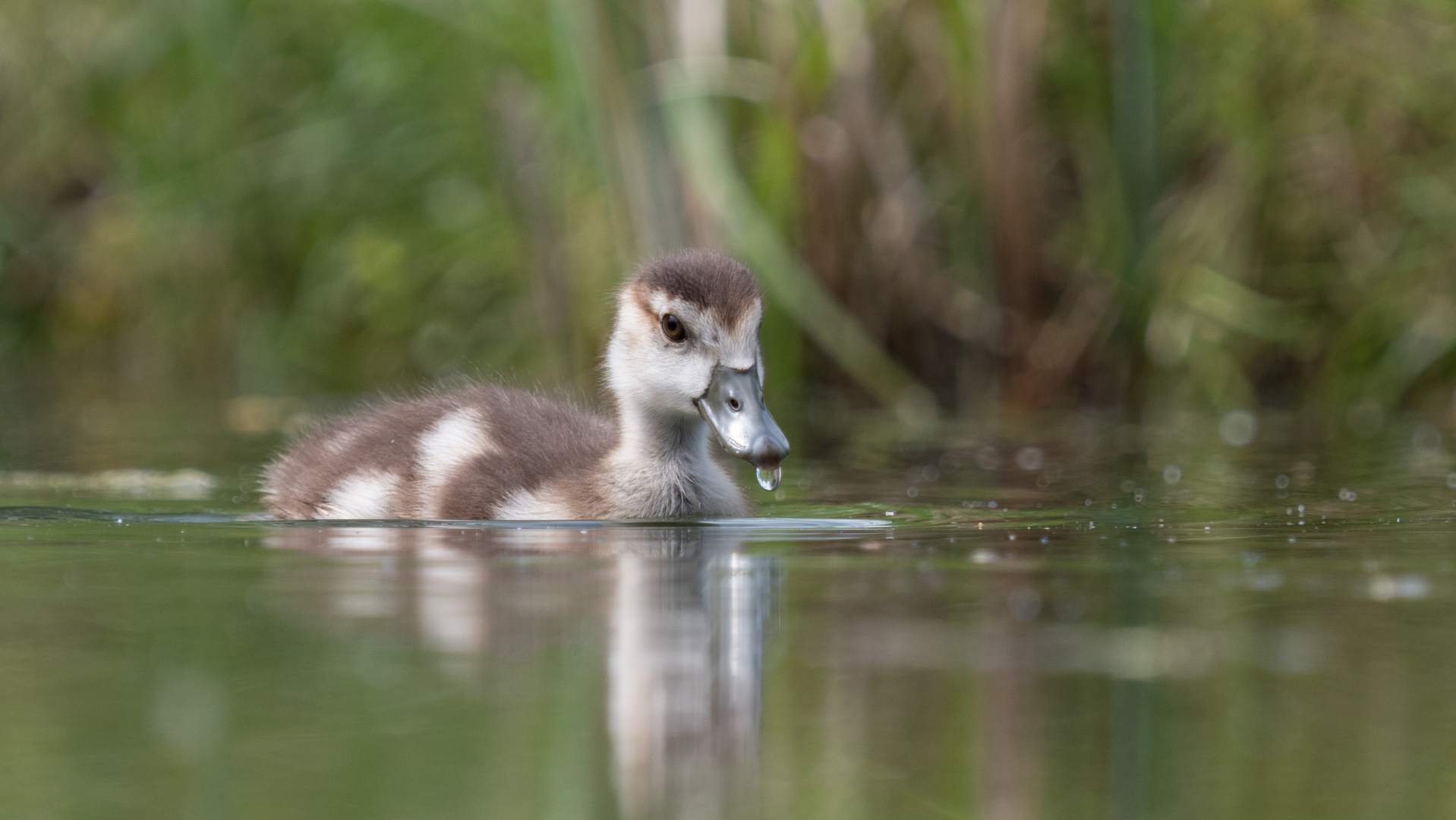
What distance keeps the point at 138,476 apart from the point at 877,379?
9.80 feet

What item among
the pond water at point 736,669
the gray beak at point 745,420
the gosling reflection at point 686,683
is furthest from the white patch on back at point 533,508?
the gosling reflection at point 686,683

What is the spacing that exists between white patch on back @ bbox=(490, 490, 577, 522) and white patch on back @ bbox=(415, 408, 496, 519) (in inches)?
6.8

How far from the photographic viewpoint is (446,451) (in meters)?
4.67

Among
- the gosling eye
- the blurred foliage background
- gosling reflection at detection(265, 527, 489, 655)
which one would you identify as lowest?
gosling reflection at detection(265, 527, 489, 655)

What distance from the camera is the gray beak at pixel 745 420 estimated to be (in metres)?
4.08

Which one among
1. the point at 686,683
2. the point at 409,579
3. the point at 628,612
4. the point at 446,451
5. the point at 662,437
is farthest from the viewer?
the point at 446,451

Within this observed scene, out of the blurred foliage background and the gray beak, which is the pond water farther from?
the blurred foliage background

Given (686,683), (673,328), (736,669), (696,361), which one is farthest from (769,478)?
(686,683)

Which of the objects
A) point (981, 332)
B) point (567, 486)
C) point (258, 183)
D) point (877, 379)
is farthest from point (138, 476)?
point (258, 183)

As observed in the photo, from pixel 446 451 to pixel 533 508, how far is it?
367 millimetres

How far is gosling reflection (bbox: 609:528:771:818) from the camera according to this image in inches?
77.0

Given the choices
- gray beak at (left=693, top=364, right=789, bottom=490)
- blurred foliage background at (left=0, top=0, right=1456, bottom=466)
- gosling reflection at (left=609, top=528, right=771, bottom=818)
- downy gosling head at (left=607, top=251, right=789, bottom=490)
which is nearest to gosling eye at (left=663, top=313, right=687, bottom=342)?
downy gosling head at (left=607, top=251, right=789, bottom=490)

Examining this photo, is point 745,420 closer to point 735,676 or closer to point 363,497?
point 363,497

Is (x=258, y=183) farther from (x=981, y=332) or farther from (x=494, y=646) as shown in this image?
(x=494, y=646)
